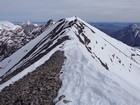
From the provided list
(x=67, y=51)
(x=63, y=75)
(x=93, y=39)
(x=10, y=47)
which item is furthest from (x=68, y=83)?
(x=10, y=47)

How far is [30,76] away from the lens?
37.9m

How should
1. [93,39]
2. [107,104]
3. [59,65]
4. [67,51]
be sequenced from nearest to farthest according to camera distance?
[107,104] < [59,65] < [67,51] < [93,39]

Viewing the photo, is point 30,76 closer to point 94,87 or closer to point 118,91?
point 94,87

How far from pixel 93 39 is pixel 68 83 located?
6135 cm

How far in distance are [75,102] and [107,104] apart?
3147 mm

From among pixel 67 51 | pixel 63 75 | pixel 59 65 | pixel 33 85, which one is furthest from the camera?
pixel 67 51

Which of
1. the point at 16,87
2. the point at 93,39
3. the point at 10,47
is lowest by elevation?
the point at 10,47

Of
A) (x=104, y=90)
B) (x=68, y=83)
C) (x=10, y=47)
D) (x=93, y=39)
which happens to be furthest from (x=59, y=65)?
(x=10, y=47)

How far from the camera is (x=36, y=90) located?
3222 cm

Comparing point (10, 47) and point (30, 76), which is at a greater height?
point (30, 76)

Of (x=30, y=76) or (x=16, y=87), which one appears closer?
(x=16, y=87)

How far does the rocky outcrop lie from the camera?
30.2 m

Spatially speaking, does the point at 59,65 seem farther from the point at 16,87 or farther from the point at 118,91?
the point at 118,91

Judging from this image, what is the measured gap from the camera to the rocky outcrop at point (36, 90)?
3019cm
